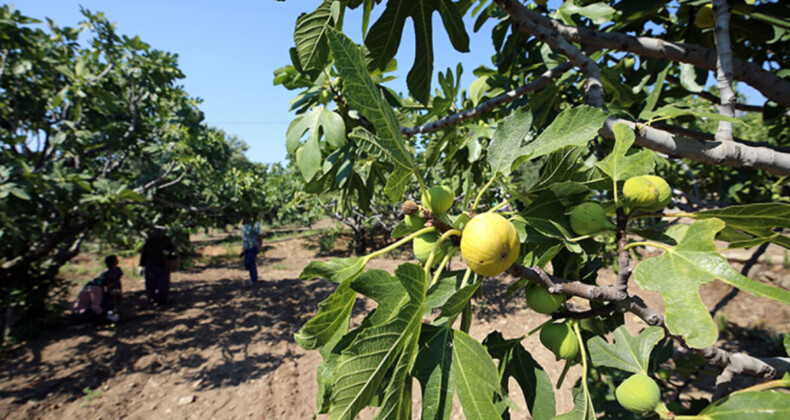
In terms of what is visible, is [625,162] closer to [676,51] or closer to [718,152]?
[718,152]

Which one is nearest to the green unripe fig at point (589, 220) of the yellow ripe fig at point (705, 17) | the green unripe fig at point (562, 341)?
the green unripe fig at point (562, 341)

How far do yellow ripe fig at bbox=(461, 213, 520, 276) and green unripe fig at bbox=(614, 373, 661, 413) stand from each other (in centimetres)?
46

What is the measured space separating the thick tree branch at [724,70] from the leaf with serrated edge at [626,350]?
78cm

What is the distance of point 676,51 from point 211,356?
5.76m

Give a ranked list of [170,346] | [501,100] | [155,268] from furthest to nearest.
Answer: [155,268] → [170,346] → [501,100]

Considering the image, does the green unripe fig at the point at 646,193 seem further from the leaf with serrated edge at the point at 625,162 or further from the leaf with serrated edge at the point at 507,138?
the leaf with serrated edge at the point at 507,138

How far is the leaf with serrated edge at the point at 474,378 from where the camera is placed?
A: 648mm

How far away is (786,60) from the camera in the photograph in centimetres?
205

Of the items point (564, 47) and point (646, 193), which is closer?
point (646, 193)

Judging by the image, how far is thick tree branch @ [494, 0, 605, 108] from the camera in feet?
3.80

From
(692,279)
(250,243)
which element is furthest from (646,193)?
(250,243)

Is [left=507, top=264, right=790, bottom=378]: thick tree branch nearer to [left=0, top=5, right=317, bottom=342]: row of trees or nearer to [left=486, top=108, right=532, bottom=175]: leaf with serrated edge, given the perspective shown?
[left=486, top=108, right=532, bottom=175]: leaf with serrated edge

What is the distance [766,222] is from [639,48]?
109 centimetres

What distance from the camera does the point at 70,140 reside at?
3.92m
